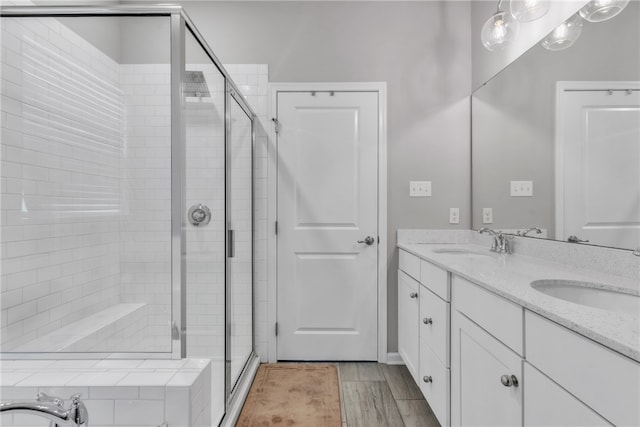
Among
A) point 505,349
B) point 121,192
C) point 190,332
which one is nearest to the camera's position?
point 505,349

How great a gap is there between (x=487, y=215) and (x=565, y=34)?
1.11 metres

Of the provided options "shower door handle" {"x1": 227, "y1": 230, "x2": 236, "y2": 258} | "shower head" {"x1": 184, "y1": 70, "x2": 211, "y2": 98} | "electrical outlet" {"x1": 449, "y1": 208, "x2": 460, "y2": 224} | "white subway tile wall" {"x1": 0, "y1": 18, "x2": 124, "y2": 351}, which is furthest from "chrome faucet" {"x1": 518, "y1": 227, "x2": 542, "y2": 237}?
"white subway tile wall" {"x1": 0, "y1": 18, "x2": 124, "y2": 351}

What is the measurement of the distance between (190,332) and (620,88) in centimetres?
198

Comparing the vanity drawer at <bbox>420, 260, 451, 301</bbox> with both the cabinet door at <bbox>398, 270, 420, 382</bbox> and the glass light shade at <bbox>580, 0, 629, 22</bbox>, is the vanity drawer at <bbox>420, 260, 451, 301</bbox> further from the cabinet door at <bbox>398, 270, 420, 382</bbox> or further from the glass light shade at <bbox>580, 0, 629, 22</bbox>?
the glass light shade at <bbox>580, 0, 629, 22</bbox>

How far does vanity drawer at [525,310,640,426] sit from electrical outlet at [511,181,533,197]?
1.14 meters

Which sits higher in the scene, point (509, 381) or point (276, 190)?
point (276, 190)

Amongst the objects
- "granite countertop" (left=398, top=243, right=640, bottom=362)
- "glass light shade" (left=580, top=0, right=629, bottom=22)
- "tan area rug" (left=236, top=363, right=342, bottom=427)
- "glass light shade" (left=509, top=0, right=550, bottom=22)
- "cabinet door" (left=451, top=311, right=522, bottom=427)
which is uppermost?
"glass light shade" (left=509, top=0, right=550, bottom=22)

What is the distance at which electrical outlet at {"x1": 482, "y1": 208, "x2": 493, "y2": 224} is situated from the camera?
2.14 m

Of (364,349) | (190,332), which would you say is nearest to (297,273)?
(364,349)

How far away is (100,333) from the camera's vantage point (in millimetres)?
1349

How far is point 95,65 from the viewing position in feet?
5.32

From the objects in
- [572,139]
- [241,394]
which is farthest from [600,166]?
[241,394]

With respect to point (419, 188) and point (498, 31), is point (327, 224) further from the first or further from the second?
point (498, 31)

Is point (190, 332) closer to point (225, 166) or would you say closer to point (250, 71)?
point (225, 166)
